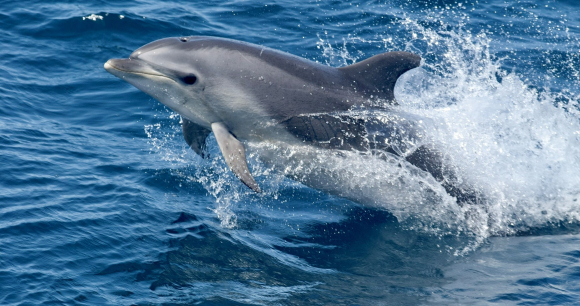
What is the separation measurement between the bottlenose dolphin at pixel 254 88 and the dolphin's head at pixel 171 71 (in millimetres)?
11

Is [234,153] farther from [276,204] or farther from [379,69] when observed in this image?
[379,69]

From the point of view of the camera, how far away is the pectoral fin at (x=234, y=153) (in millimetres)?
7059

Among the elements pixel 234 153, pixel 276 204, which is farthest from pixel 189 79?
pixel 276 204

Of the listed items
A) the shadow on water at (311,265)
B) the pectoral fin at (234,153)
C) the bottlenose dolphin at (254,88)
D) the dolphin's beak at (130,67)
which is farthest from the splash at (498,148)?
the dolphin's beak at (130,67)

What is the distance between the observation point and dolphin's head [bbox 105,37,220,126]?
720cm

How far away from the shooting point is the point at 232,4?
51.6ft

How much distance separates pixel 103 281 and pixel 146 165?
3011 millimetres

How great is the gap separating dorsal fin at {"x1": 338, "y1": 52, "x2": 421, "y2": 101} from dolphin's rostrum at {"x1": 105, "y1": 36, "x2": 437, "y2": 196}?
0.04ft

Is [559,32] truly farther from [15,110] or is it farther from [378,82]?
[15,110]

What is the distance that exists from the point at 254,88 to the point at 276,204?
196cm

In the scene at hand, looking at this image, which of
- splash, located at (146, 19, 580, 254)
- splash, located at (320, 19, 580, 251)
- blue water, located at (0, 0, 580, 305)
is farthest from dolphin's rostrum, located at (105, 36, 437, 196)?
splash, located at (320, 19, 580, 251)

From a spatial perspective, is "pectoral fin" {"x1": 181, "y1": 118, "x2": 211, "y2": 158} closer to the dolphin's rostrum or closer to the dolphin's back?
the dolphin's rostrum

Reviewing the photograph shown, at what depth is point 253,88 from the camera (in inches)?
290

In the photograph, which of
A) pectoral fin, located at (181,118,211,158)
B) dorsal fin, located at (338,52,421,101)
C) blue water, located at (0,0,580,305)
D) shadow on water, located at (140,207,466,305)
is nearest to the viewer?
shadow on water, located at (140,207,466,305)
